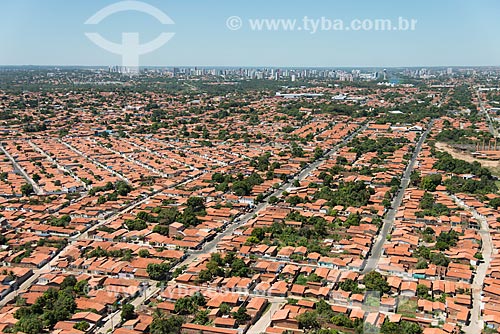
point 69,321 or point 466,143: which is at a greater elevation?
point 466,143

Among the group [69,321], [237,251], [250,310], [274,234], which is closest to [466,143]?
[274,234]

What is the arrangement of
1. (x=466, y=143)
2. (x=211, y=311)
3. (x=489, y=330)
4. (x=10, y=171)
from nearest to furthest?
(x=489, y=330), (x=211, y=311), (x=10, y=171), (x=466, y=143)

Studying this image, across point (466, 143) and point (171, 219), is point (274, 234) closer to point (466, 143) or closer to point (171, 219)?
point (171, 219)

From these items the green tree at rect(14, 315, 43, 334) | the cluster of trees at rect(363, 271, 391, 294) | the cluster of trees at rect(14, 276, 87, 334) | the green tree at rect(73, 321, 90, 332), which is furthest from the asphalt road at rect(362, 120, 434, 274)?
the green tree at rect(14, 315, 43, 334)

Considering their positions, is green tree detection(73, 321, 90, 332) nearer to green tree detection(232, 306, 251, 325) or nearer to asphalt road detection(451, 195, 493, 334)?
green tree detection(232, 306, 251, 325)

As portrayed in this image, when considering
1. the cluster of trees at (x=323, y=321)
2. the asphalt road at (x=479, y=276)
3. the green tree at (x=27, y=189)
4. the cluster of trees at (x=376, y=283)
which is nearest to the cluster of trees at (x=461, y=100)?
the asphalt road at (x=479, y=276)

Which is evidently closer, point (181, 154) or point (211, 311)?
point (211, 311)
